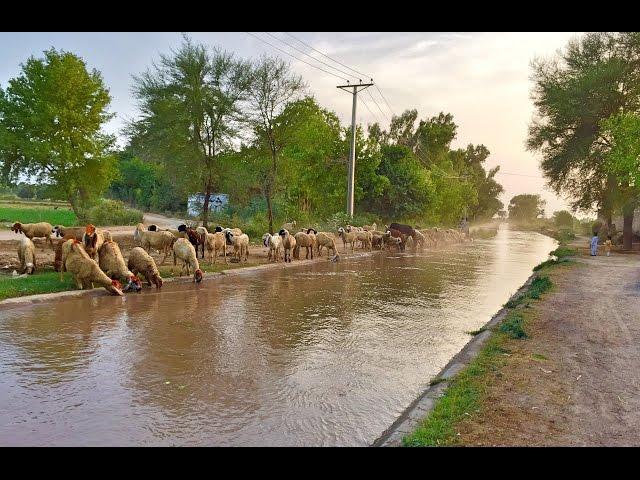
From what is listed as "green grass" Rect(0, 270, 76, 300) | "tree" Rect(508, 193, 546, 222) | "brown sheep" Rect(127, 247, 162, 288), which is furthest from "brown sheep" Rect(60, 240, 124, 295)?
"tree" Rect(508, 193, 546, 222)

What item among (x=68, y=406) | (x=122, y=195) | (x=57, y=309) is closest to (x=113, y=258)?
(x=57, y=309)

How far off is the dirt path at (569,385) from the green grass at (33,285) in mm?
11428

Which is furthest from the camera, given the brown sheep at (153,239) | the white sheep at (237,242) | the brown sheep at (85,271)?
the white sheep at (237,242)

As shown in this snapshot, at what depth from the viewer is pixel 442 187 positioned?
56812 mm

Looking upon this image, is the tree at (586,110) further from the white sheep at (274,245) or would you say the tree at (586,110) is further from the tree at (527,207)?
the tree at (527,207)

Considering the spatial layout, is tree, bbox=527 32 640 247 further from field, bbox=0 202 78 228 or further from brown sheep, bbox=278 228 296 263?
field, bbox=0 202 78 228

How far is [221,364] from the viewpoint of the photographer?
6980 millimetres

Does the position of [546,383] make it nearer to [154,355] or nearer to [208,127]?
[154,355]

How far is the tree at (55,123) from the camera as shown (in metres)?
25.8

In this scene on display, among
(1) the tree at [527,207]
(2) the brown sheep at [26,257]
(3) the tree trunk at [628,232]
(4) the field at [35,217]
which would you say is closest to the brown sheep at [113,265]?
(2) the brown sheep at [26,257]

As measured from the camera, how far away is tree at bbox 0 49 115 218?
2581cm

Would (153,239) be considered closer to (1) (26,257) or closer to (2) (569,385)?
(1) (26,257)

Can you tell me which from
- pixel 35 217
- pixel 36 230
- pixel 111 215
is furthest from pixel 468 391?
pixel 35 217

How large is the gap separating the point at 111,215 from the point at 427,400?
37.7m
